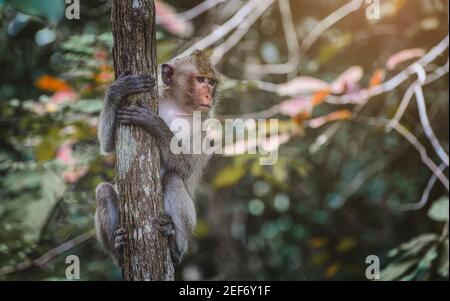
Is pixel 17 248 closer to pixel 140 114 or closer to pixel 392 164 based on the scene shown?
pixel 140 114

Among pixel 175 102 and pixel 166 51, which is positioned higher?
pixel 166 51

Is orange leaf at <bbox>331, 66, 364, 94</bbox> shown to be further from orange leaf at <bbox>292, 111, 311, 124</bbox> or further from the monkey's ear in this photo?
the monkey's ear

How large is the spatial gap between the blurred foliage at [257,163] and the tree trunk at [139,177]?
79cm

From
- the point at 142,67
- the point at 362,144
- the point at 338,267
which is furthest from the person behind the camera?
the point at 362,144

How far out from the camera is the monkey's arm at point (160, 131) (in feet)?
13.3

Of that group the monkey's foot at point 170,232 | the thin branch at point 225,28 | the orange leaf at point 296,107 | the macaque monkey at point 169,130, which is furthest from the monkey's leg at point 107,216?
the thin branch at point 225,28

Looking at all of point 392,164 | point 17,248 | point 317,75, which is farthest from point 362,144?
point 17,248

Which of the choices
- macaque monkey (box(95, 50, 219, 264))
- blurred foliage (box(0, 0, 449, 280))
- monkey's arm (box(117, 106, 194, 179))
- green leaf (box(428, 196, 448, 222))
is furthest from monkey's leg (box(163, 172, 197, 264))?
green leaf (box(428, 196, 448, 222))

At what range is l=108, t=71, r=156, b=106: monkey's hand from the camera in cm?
393

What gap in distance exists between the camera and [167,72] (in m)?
5.22

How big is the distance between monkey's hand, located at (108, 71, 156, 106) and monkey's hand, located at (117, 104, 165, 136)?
0.11m

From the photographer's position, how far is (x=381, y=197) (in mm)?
9375

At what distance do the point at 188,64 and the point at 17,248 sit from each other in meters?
2.49
